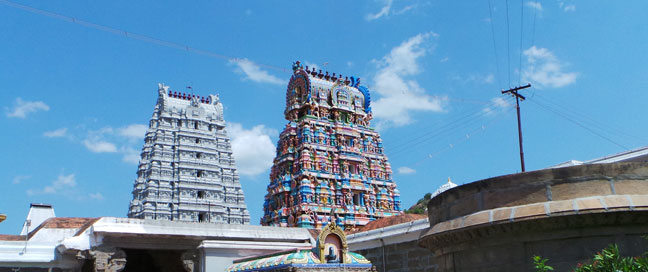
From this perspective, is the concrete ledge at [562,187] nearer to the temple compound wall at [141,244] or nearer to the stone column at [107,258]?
the temple compound wall at [141,244]

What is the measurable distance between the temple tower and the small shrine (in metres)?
32.2

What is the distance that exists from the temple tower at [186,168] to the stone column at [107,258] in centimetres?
2997

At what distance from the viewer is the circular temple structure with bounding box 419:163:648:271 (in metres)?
3.86

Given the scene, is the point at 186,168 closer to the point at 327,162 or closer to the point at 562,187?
the point at 327,162

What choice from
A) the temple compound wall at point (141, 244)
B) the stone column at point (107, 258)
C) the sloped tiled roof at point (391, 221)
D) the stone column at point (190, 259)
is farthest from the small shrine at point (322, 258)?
the sloped tiled roof at point (391, 221)

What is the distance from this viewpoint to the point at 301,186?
36.9 meters

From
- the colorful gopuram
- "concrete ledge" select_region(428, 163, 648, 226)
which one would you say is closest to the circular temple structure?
"concrete ledge" select_region(428, 163, 648, 226)

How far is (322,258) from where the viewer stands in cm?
1093

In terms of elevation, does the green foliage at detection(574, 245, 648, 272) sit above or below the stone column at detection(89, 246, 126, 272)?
below

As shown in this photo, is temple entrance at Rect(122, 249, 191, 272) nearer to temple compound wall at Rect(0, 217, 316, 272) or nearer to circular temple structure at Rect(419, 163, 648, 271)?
temple compound wall at Rect(0, 217, 316, 272)

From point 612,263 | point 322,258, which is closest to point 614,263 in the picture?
point 612,263

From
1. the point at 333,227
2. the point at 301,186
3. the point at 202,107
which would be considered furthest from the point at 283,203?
the point at 333,227

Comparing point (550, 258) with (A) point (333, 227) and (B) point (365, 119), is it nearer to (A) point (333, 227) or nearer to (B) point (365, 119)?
(A) point (333, 227)

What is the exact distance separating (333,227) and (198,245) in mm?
4036
